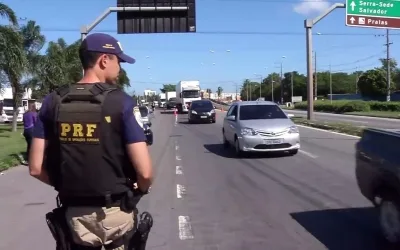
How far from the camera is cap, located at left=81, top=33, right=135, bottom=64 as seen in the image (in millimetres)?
3062

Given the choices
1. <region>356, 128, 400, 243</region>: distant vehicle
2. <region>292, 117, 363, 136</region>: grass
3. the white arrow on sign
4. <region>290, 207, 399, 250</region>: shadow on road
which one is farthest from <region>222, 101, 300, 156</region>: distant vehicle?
the white arrow on sign

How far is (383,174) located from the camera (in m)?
5.89

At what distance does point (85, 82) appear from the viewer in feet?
10.1

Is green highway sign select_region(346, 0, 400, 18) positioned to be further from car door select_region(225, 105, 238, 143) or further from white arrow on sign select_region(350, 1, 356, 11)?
car door select_region(225, 105, 238, 143)

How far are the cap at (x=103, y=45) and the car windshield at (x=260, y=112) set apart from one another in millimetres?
12886

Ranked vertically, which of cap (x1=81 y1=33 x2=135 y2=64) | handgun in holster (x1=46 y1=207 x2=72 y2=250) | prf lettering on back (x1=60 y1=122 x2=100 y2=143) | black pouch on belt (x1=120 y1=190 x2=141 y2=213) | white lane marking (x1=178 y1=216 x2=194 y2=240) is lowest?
white lane marking (x1=178 y1=216 x2=194 y2=240)

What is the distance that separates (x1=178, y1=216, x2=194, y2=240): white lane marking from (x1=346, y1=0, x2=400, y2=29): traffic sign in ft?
61.4

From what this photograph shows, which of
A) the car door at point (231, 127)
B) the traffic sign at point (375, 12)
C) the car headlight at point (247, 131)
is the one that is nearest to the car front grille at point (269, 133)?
the car headlight at point (247, 131)

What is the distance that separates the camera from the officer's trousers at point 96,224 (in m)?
3.01

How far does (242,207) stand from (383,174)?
2.77m

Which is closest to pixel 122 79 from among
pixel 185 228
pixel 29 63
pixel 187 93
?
pixel 187 93

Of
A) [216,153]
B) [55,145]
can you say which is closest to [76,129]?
[55,145]

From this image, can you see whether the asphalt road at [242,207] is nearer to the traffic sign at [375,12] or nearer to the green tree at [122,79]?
the green tree at [122,79]

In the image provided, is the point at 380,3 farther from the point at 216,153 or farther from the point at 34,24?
the point at 34,24
